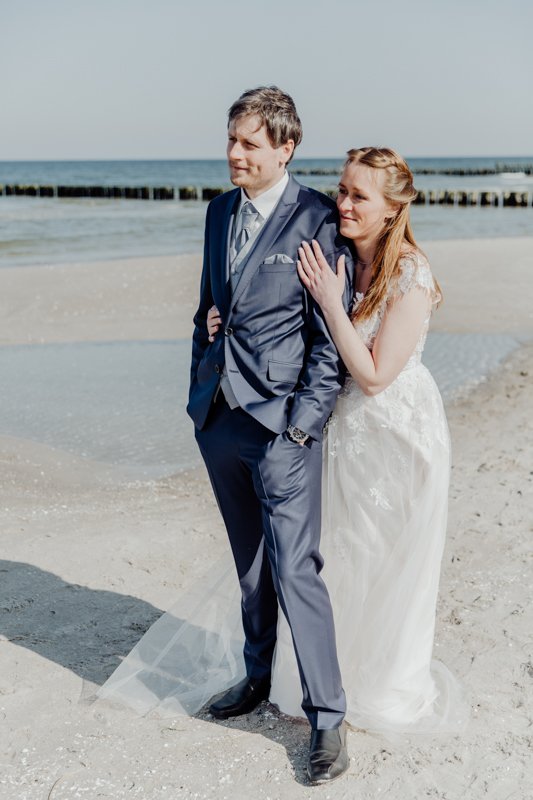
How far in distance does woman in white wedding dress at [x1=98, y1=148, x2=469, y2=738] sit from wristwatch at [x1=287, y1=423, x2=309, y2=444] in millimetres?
276

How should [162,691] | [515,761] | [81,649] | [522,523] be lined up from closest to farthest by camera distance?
[515,761], [162,691], [81,649], [522,523]

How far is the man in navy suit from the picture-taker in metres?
2.61

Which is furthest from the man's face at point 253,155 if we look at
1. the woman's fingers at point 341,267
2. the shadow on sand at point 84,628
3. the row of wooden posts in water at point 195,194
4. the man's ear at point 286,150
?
the row of wooden posts in water at point 195,194

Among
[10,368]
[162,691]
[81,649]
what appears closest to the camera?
[162,691]

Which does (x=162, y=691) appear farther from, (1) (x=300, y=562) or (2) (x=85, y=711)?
(1) (x=300, y=562)

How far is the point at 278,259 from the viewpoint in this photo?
264cm

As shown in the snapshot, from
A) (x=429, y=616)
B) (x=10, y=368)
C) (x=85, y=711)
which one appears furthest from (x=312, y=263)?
(x=10, y=368)

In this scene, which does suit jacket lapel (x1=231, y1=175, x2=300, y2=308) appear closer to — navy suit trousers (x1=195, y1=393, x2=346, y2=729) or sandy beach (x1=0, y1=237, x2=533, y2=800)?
navy suit trousers (x1=195, y1=393, x2=346, y2=729)

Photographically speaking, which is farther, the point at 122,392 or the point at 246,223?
the point at 122,392

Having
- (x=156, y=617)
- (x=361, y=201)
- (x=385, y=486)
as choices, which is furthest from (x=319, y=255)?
(x=156, y=617)

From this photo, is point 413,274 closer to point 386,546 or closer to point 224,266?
point 224,266

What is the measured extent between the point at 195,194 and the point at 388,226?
43.3 meters

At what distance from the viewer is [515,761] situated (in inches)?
110

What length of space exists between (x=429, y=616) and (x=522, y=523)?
2.14 meters
